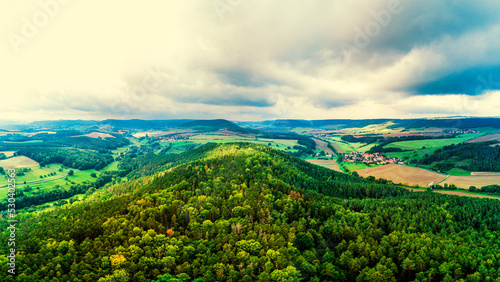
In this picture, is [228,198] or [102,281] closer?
[102,281]

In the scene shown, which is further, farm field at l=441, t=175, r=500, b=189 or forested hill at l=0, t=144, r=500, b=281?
farm field at l=441, t=175, r=500, b=189

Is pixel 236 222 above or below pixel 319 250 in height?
above

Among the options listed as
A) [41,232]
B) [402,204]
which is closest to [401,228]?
[402,204]

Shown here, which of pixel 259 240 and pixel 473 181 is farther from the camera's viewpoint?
pixel 473 181

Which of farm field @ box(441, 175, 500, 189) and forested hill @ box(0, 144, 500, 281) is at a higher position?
forested hill @ box(0, 144, 500, 281)

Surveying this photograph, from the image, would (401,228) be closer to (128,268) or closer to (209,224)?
(209,224)
